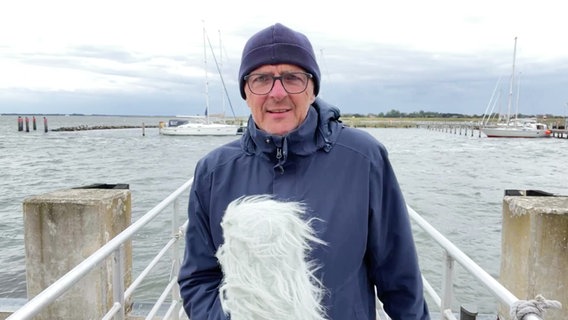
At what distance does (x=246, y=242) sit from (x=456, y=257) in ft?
3.46

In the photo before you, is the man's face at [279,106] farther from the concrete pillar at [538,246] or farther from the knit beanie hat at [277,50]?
the concrete pillar at [538,246]

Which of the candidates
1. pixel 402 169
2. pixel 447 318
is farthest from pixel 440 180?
pixel 447 318

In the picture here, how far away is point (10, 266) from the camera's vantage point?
308 inches

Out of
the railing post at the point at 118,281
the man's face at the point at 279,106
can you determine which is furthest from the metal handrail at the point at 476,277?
the railing post at the point at 118,281

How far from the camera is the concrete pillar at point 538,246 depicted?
3.10 metres

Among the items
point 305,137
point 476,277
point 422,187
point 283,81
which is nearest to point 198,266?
point 305,137

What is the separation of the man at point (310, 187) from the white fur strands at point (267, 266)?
0.15m

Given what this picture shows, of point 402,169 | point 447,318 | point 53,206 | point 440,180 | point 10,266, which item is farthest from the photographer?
point 402,169

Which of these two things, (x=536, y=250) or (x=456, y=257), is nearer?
(x=456, y=257)

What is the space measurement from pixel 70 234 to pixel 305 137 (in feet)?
8.02

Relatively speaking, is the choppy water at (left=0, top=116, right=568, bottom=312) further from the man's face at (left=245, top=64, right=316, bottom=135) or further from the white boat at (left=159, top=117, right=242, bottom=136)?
the white boat at (left=159, top=117, right=242, bottom=136)

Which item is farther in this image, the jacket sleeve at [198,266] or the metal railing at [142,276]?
the jacket sleeve at [198,266]

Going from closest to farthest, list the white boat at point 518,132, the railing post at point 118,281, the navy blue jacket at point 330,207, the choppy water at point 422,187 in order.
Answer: the navy blue jacket at point 330,207 < the railing post at point 118,281 < the choppy water at point 422,187 < the white boat at point 518,132

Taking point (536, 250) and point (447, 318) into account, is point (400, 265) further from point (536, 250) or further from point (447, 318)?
point (536, 250)
